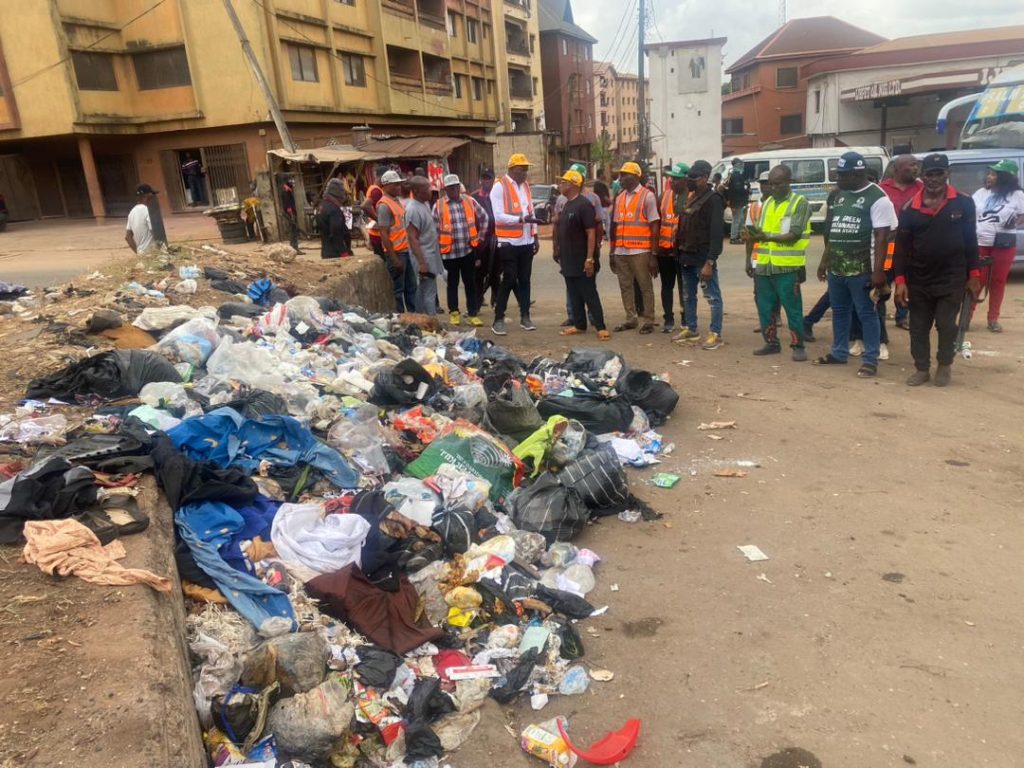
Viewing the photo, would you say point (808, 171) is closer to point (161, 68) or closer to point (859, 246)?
point (859, 246)

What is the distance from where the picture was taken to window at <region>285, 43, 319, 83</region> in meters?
25.2

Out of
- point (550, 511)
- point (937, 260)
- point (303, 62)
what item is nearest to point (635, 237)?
point (937, 260)

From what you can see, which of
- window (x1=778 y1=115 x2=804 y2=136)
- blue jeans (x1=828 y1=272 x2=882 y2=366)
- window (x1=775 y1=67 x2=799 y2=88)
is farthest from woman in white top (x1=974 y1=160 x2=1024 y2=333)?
window (x1=775 y1=67 x2=799 y2=88)

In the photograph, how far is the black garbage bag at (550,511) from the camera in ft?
13.5

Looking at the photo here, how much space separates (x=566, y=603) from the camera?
3.49 metres

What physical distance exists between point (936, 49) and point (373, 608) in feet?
115

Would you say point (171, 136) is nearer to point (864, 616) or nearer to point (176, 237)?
point (176, 237)

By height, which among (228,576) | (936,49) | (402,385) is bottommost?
(228,576)

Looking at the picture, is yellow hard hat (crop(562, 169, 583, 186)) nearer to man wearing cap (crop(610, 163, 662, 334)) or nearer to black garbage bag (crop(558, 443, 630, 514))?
man wearing cap (crop(610, 163, 662, 334))

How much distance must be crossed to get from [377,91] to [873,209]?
89.4 feet

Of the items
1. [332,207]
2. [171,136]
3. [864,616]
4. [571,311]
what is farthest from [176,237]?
[864,616]

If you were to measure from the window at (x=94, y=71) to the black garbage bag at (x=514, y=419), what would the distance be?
25.6 m

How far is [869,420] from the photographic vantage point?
5543 mm

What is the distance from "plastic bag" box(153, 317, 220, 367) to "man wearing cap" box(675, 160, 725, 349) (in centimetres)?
445
